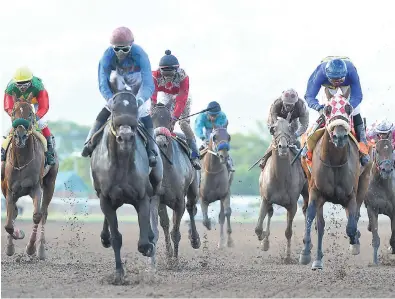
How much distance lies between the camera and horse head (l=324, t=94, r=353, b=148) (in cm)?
1352

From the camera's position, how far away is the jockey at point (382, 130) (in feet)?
58.0

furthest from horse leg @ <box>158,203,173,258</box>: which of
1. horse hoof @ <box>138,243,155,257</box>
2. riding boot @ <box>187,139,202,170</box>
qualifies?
horse hoof @ <box>138,243,155,257</box>

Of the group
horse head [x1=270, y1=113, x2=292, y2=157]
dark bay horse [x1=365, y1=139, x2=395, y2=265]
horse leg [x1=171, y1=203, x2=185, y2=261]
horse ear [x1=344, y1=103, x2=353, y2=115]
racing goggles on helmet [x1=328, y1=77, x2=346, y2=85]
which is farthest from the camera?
dark bay horse [x1=365, y1=139, x2=395, y2=265]

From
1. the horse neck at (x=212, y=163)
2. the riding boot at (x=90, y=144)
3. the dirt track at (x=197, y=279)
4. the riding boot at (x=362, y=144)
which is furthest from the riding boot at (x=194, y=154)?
the horse neck at (x=212, y=163)

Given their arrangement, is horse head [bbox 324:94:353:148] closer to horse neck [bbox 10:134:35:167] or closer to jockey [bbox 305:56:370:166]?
jockey [bbox 305:56:370:166]

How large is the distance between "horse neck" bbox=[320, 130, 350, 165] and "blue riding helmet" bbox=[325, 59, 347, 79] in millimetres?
968

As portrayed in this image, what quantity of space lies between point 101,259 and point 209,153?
16.1 ft

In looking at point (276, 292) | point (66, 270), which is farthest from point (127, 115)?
point (66, 270)

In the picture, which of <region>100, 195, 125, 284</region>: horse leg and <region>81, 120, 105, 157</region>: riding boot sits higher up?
<region>81, 120, 105, 157</region>: riding boot

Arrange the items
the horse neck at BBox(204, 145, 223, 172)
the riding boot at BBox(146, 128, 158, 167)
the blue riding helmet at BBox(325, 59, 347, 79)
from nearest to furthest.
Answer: the riding boot at BBox(146, 128, 158, 167) → the blue riding helmet at BBox(325, 59, 347, 79) → the horse neck at BBox(204, 145, 223, 172)

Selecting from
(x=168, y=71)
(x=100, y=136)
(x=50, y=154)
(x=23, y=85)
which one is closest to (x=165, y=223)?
(x=50, y=154)

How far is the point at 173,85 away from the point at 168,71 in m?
0.29

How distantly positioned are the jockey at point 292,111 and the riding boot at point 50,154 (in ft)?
11.8

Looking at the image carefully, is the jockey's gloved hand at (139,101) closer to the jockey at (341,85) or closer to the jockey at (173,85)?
the jockey at (341,85)
